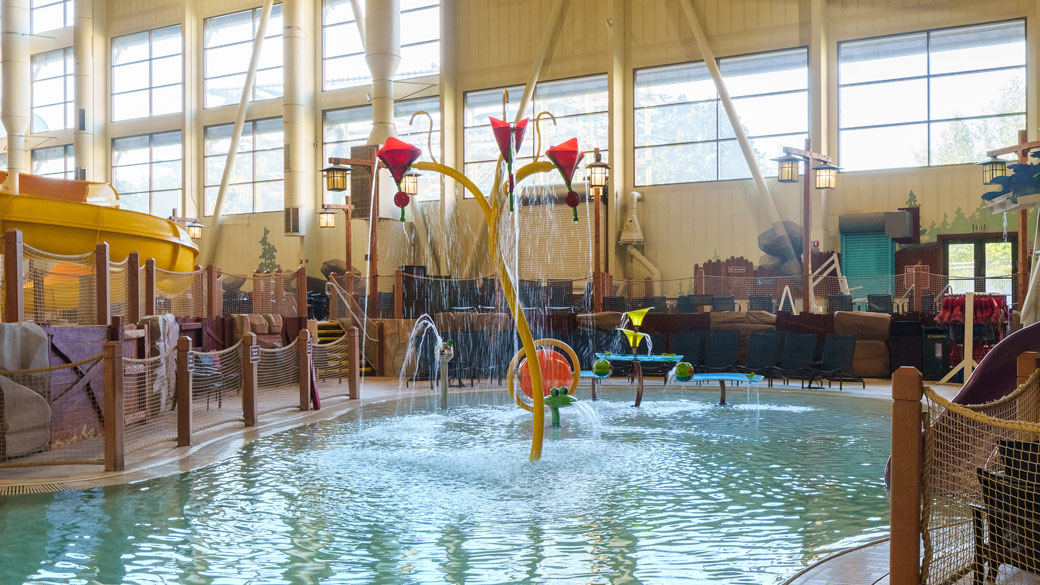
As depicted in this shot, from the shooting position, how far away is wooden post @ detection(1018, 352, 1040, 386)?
166 inches

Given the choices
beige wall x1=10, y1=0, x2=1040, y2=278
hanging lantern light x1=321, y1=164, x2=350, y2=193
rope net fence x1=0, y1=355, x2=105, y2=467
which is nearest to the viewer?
rope net fence x1=0, y1=355, x2=105, y2=467

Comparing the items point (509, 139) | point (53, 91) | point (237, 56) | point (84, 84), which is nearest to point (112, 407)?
point (509, 139)

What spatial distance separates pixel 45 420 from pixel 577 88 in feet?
55.3

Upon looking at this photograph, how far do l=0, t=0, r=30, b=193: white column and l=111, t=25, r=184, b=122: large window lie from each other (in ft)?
10.3

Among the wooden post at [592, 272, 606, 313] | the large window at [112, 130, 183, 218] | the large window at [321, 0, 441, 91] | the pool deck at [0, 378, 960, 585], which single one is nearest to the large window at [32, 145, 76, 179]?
the large window at [112, 130, 183, 218]

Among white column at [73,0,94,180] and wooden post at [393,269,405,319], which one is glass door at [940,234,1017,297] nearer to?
wooden post at [393,269,405,319]

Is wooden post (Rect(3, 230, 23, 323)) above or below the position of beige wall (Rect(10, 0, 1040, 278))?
below

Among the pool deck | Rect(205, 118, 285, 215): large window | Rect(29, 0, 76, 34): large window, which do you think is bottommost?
the pool deck

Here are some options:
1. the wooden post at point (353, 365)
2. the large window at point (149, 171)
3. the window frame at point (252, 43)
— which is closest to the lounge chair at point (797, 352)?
the wooden post at point (353, 365)

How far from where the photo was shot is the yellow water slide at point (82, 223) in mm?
11891

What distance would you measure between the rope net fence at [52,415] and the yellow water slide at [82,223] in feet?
12.1

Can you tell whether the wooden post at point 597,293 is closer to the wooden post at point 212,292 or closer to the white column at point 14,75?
the wooden post at point 212,292

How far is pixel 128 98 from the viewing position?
27938mm

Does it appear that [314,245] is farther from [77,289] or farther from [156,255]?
[77,289]
